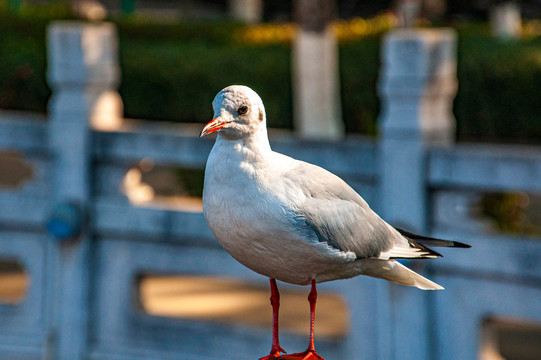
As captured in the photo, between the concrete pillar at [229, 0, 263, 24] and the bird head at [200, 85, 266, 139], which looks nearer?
the bird head at [200, 85, 266, 139]

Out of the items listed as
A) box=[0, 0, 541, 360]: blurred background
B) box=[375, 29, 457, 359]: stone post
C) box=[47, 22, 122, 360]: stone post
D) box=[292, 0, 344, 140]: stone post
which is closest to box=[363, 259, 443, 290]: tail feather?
box=[0, 0, 541, 360]: blurred background

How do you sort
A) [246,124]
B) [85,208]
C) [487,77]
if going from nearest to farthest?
[246,124]
[85,208]
[487,77]

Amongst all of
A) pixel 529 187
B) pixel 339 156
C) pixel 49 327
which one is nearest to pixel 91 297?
pixel 49 327

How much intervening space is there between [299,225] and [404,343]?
12.3 feet

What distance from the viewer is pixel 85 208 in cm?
645

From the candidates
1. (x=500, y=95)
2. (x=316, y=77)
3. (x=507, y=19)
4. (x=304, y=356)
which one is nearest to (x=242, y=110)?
(x=304, y=356)

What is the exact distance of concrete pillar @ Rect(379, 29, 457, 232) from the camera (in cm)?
552

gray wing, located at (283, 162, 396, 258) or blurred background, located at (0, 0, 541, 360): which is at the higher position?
gray wing, located at (283, 162, 396, 258)

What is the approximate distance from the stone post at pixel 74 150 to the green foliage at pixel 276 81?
12.1ft

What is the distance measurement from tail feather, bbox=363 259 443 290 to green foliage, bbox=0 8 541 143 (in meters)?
7.02

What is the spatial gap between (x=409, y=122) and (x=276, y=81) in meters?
4.78

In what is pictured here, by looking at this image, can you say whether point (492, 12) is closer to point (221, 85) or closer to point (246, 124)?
point (221, 85)

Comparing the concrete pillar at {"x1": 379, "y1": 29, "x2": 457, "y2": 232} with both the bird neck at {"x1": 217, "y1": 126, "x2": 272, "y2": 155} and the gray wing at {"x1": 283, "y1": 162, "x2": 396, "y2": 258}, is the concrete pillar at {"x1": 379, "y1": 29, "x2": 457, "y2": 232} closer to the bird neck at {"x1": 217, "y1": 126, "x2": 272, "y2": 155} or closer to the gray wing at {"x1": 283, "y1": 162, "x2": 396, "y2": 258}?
the gray wing at {"x1": 283, "y1": 162, "x2": 396, "y2": 258}

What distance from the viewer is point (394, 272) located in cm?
241
